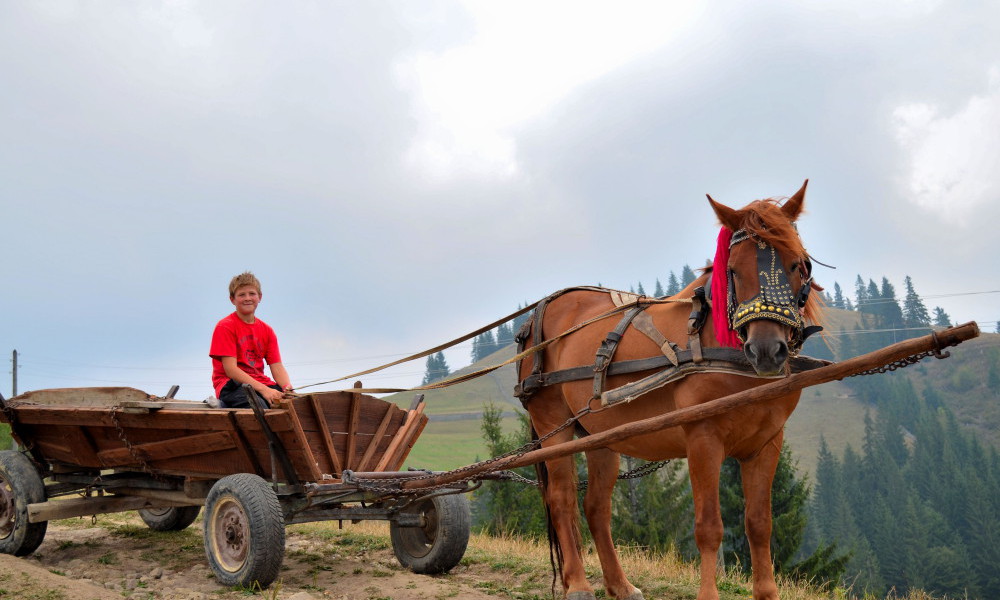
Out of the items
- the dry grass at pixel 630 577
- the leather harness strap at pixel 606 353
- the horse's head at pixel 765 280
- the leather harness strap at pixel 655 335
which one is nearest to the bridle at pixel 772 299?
the horse's head at pixel 765 280

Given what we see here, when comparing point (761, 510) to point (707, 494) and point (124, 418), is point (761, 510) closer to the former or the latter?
point (707, 494)

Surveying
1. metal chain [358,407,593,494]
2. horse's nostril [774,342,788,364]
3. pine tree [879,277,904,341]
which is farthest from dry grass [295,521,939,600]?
pine tree [879,277,904,341]

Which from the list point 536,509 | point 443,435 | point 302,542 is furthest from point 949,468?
point 302,542

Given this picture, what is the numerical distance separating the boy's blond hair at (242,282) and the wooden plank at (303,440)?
136 cm

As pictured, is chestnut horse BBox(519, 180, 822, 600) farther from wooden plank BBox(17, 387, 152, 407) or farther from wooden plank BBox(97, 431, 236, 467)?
wooden plank BBox(17, 387, 152, 407)

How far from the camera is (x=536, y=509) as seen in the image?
3778 cm

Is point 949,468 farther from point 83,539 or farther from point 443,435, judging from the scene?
point 83,539

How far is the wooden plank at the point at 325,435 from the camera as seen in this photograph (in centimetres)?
588

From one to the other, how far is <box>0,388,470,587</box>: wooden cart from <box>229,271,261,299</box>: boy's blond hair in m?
1.10

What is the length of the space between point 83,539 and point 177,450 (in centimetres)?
297

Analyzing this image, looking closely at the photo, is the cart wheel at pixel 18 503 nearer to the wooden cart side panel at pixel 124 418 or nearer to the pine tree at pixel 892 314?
the wooden cart side panel at pixel 124 418

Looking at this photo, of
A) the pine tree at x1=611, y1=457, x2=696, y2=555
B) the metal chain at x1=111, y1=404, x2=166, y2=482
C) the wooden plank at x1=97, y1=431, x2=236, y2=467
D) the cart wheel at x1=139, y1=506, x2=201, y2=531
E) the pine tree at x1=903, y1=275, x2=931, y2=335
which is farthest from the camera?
the pine tree at x1=903, y1=275, x2=931, y2=335

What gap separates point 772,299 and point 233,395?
463 centimetres

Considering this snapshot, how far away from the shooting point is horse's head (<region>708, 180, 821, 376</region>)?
373 cm
